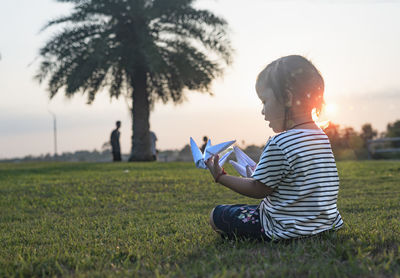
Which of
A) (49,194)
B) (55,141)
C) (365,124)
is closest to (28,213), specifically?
(49,194)

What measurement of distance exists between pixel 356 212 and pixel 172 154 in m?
21.9

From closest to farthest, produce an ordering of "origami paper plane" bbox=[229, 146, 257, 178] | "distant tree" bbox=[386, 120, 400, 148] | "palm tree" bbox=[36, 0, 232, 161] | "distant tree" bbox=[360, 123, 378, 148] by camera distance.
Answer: "origami paper plane" bbox=[229, 146, 257, 178]
"palm tree" bbox=[36, 0, 232, 161]
"distant tree" bbox=[386, 120, 400, 148]
"distant tree" bbox=[360, 123, 378, 148]

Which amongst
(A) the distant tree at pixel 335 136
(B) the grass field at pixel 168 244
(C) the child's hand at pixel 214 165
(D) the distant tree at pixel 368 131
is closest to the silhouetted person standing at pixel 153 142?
(A) the distant tree at pixel 335 136

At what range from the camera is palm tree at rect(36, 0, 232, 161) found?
1772 centimetres

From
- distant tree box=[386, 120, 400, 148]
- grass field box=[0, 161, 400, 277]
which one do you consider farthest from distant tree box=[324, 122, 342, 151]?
grass field box=[0, 161, 400, 277]

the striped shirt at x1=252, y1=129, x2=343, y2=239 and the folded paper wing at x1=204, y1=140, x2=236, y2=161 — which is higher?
the folded paper wing at x1=204, y1=140, x2=236, y2=161

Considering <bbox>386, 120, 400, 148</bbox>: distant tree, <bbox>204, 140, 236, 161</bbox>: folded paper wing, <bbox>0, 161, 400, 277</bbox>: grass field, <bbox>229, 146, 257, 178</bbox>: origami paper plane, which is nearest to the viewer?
<bbox>0, 161, 400, 277</bbox>: grass field

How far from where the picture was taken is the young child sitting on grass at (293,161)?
247cm

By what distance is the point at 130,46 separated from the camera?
18500 millimetres

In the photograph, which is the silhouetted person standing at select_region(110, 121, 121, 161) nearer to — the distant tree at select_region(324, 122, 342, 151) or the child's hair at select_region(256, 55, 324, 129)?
the distant tree at select_region(324, 122, 342, 151)

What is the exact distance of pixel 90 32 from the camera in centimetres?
1830

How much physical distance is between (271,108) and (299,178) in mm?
436

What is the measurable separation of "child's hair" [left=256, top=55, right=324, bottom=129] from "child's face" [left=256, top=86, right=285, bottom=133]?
0.9 inches

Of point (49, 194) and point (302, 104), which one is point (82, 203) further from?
point (302, 104)
